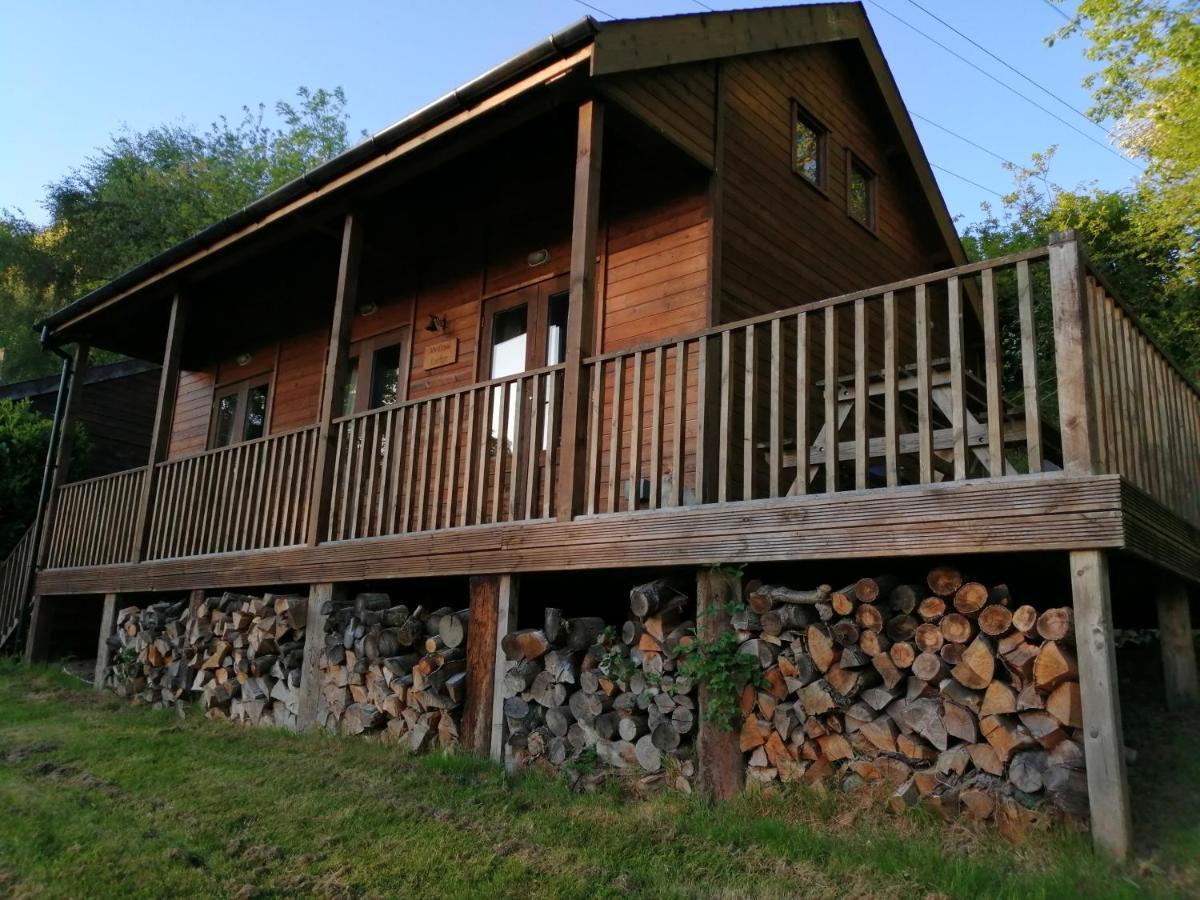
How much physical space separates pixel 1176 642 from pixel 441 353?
24.0 feet

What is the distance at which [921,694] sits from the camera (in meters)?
4.21

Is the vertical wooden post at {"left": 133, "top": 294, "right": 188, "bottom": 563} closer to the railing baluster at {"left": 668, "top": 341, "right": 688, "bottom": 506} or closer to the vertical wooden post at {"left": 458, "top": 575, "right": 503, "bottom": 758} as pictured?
the vertical wooden post at {"left": 458, "top": 575, "right": 503, "bottom": 758}

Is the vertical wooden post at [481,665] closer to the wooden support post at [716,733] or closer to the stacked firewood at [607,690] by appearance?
the stacked firewood at [607,690]

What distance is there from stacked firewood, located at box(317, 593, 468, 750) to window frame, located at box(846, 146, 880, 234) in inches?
Answer: 277

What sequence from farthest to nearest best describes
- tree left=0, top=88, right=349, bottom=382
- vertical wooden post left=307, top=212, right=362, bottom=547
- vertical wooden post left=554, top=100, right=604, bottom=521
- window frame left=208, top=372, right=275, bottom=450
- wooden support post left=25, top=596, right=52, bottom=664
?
tree left=0, top=88, right=349, bottom=382 < window frame left=208, top=372, right=275, bottom=450 < wooden support post left=25, top=596, right=52, bottom=664 < vertical wooden post left=307, top=212, right=362, bottom=547 < vertical wooden post left=554, top=100, right=604, bottom=521

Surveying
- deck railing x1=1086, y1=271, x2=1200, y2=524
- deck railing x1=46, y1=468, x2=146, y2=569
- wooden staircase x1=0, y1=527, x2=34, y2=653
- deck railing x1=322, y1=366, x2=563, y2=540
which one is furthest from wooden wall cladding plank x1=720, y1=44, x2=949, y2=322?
wooden staircase x1=0, y1=527, x2=34, y2=653

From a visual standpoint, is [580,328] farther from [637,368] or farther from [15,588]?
[15,588]

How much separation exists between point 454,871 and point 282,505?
18.9 ft

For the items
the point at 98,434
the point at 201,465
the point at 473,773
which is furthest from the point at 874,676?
the point at 98,434

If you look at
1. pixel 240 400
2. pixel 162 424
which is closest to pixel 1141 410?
pixel 162 424

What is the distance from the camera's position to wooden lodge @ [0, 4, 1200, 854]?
4.33 m

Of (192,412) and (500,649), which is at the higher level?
(192,412)

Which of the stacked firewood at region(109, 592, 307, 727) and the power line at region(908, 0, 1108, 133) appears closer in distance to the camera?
the stacked firewood at region(109, 592, 307, 727)

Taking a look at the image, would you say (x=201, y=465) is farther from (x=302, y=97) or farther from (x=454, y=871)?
(x=302, y=97)
